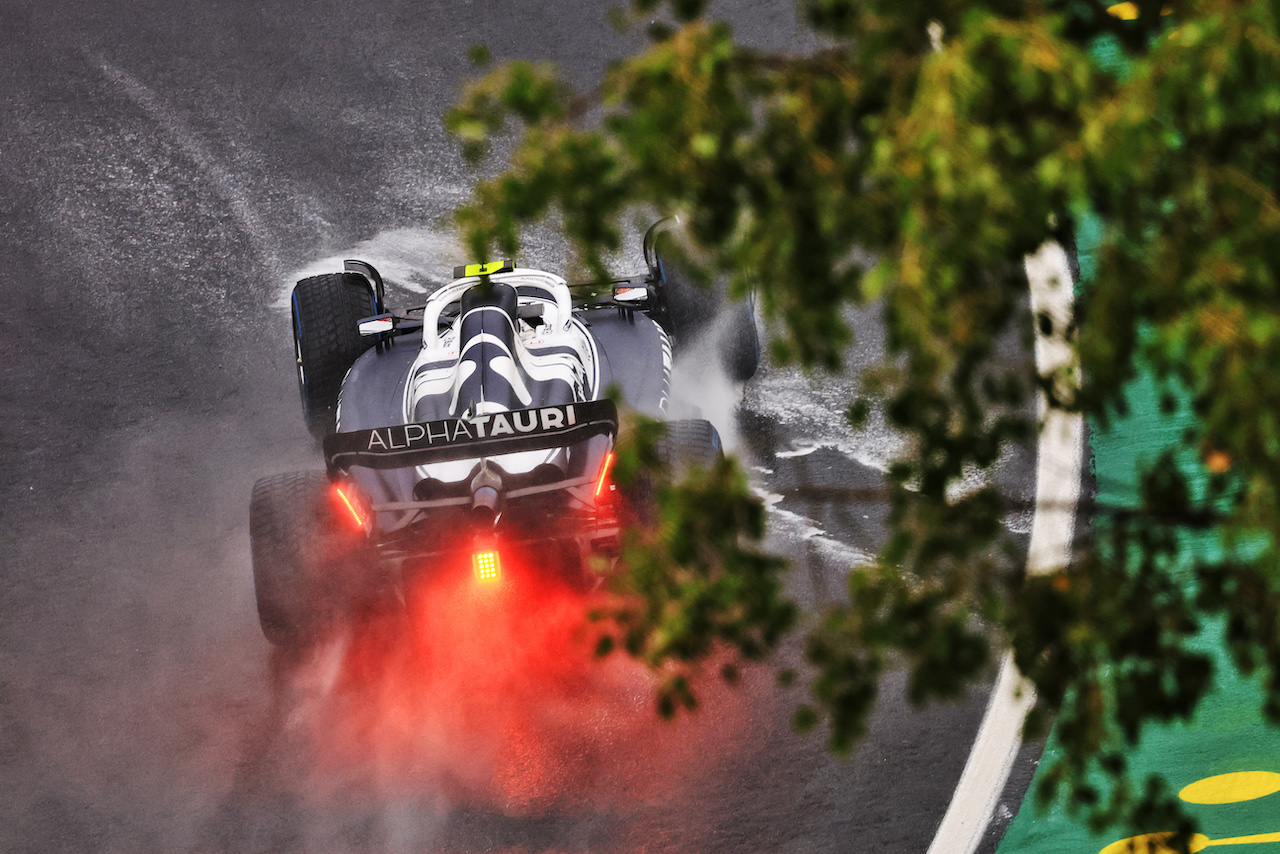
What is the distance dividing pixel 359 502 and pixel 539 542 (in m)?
0.98

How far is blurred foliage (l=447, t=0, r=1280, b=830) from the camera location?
2510 millimetres

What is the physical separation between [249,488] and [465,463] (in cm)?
248

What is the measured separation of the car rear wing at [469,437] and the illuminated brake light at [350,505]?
110 mm

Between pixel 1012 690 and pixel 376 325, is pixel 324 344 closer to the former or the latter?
pixel 376 325

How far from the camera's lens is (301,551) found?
706 centimetres

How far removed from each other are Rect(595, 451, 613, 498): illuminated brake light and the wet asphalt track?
1.22m

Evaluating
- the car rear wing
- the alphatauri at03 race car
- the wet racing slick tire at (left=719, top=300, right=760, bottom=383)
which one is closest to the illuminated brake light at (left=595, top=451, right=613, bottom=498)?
the alphatauri at03 race car

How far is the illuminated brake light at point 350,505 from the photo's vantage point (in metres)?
6.89

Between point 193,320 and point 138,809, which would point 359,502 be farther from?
point 193,320

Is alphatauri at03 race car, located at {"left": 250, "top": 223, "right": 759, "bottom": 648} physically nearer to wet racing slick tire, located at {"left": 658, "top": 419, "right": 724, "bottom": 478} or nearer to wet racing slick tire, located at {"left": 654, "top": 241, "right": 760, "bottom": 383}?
wet racing slick tire, located at {"left": 658, "top": 419, "right": 724, "bottom": 478}

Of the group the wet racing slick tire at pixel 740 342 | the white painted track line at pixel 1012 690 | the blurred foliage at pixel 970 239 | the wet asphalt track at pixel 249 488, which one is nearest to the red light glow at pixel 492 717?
the wet asphalt track at pixel 249 488

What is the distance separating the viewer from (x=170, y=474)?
904 centimetres

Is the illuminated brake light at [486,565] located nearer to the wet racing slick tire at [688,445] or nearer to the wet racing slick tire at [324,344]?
the wet racing slick tire at [688,445]

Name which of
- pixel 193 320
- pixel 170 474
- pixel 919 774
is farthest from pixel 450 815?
pixel 193 320
